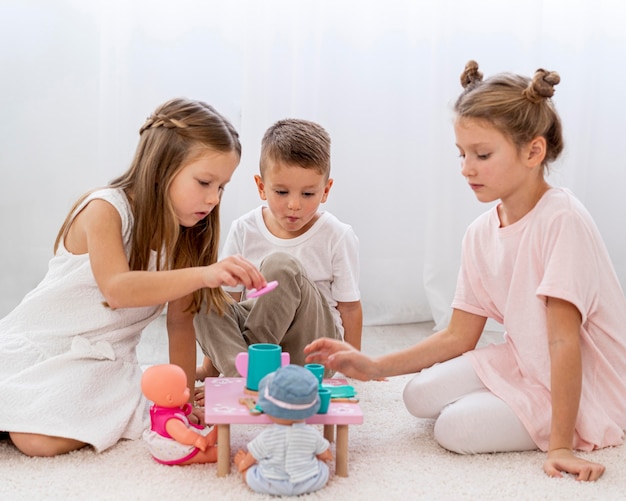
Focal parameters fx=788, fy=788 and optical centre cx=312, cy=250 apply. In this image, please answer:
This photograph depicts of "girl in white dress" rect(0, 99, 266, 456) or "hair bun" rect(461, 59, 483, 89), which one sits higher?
"hair bun" rect(461, 59, 483, 89)

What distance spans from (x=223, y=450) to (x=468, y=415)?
0.42 metres

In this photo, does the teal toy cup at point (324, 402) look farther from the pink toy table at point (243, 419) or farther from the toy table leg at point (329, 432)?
the toy table leg at point (329, 432)

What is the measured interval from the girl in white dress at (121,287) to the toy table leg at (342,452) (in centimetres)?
33

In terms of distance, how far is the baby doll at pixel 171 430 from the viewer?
3.91ft

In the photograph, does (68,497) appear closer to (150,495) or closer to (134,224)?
(150,495)

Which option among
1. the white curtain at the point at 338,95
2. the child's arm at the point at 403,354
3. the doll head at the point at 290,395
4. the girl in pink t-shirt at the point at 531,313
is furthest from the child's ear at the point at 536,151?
the white curtain at the point at 338,95

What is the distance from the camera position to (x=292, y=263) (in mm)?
1542

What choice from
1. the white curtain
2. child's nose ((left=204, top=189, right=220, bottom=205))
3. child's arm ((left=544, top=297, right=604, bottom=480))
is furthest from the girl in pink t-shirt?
the white curtain

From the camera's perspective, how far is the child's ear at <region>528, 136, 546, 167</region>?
1.30 m

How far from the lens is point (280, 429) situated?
1.08m

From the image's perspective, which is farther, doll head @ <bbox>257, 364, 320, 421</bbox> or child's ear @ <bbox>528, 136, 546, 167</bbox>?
child's ear @ <bbox>528, 136, 546, 167</bbox>

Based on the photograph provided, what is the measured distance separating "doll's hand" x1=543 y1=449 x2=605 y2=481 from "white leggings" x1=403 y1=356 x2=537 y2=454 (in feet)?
0.28

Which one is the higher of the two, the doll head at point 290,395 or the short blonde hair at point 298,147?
the short blonde hair at point 298,147

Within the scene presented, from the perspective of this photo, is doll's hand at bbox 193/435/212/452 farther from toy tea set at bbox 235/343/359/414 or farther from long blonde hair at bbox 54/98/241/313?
long blonde hair at bbox 54/98/241/313
